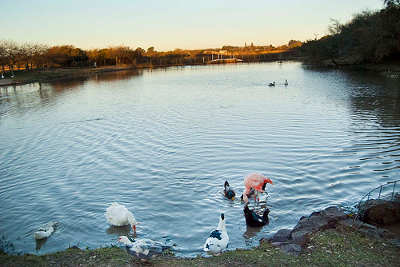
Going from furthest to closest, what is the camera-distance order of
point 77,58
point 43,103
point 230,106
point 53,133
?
point 77,58, point 43,103, point 230,106, point 53,133

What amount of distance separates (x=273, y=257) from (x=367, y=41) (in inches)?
1983

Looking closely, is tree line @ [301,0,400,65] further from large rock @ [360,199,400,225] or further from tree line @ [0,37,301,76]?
tree line @ [0,37,301,76]

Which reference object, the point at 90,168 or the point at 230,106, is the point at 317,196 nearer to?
the point at 90,168

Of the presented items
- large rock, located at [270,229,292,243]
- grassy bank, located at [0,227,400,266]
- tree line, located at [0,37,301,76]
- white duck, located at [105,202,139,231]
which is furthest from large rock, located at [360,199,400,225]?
tree line, located at [0,37,301,76]

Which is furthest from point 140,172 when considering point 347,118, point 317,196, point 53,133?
point 347,118

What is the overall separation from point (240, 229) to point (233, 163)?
5050mm

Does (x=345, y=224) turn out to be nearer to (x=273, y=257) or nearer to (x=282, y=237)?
(x=282, y=237)

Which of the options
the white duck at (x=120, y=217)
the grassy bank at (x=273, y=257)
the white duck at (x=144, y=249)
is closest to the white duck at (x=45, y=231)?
the grassy bank at (x=273, y=257)

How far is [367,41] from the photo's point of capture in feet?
158

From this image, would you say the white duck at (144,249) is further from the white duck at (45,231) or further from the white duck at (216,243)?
the white duck at (45,231)

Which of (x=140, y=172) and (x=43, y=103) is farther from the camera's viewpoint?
(x=43, y=103)

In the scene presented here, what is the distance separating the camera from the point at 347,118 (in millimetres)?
20156

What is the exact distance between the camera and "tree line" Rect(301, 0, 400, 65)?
38.7 meters

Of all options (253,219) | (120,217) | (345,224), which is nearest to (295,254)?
(345,224)
